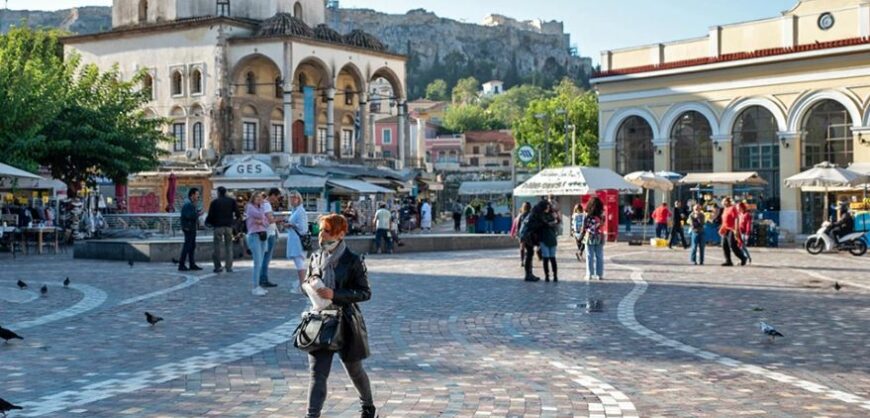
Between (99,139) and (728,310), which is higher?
(99,139)

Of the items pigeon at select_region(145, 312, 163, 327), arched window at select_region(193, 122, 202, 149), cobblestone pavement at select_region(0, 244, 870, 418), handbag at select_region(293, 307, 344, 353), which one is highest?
arched window at select_region(193, 122, 202, 149)

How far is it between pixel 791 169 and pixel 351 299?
3478 centimetres

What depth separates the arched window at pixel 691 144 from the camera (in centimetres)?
4184

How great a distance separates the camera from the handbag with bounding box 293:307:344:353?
6.54 meters

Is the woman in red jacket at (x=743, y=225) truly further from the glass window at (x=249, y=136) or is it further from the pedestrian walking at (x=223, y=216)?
the glass window at (x=249, y=136)

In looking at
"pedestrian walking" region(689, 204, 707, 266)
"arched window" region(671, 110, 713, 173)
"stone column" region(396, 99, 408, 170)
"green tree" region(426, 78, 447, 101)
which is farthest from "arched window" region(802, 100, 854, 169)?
"green tree" region(426, 78, 447, 101)

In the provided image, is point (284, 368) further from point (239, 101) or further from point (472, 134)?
point (472, 134)

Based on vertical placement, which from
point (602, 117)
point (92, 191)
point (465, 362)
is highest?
point (602, 117)

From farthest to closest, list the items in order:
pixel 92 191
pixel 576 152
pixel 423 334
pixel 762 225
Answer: pixel 576 152 → pixel 92 191 → pixel 762 225 → pixel 423 334

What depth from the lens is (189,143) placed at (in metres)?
53.5

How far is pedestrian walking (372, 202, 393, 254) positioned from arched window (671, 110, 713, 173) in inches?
720

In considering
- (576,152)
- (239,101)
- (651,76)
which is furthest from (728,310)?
(576,152)

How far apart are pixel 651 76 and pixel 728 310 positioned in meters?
30.1

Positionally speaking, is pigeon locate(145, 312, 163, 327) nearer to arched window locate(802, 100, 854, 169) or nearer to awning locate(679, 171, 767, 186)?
awning locate(679, 171, 767, 186)
